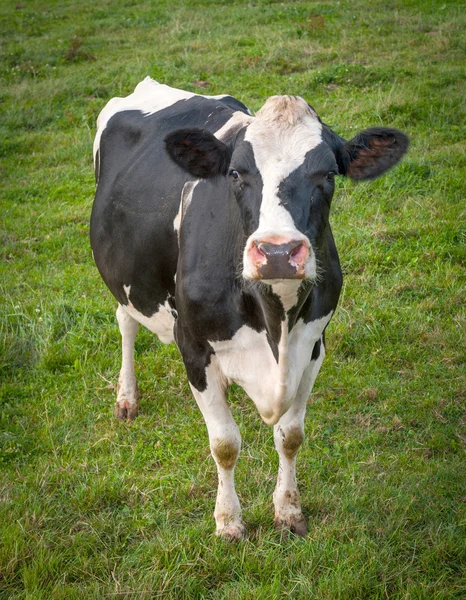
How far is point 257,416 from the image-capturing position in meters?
5.39

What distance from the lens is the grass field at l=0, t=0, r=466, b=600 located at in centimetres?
398

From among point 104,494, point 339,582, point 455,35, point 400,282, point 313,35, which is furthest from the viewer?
point 313,35

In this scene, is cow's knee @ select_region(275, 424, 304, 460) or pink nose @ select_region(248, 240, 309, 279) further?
cow's knee @ select_region(275, 424, 304, 460)

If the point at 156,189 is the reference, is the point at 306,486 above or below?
below

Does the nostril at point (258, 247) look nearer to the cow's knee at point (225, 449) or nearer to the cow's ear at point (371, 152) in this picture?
the cow's ear at point (371, 152)

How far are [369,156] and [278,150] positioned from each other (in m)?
0.71

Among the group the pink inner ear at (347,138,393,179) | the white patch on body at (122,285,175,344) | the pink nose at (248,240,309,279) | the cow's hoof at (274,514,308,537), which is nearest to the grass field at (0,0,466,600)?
the cow's hoof at (274,514,308,537)

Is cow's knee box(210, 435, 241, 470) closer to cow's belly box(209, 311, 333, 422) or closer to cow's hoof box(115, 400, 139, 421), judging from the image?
cow's belly box(209, 311, 333, 422)

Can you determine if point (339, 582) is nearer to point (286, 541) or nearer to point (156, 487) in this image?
point (286, 541)

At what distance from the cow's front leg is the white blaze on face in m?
1.27

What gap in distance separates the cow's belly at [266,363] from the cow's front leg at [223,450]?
21cm

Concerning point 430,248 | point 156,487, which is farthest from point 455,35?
point 156,487

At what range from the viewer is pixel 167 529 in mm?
4297

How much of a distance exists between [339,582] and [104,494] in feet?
5.14
